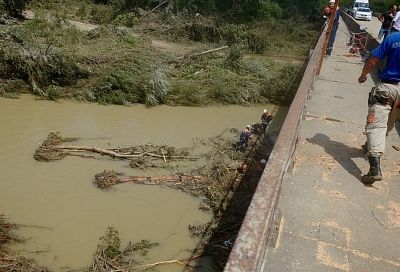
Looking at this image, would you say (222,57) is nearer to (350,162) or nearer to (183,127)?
(183,127)

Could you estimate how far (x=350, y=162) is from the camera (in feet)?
16.5

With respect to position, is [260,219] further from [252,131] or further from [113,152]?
[252,131]

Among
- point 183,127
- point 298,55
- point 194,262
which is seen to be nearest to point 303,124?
point 194,262

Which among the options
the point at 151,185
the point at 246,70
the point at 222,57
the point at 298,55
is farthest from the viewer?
the point at 298,55

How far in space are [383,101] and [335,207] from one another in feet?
4.75

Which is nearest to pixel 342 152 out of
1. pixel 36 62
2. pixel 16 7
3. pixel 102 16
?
pixel 36 62

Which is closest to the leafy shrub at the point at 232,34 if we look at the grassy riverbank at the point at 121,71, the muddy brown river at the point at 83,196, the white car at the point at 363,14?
the grassy riverbank at the point at 121,71

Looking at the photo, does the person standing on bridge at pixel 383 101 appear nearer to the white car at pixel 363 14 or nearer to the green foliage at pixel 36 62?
the green foliage at pixel 36 62

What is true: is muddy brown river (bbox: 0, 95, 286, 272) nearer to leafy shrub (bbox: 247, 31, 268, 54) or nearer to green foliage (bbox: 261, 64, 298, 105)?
green foliage (bbox: 261, 64, 298, 105)

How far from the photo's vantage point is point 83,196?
6.68 metres

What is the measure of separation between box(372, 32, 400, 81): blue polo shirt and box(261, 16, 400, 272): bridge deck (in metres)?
1.08

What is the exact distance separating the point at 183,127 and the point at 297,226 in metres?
6.46

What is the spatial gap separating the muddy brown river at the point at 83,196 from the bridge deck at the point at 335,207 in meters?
1.84

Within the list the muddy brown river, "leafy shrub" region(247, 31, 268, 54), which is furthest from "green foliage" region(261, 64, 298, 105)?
"leafy shrub" region(247, 31, 268, 54)
